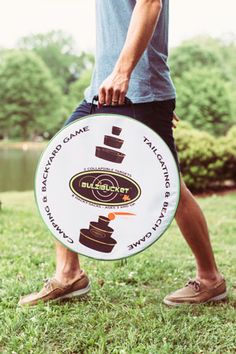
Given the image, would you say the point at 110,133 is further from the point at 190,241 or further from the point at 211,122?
the point at 211,122

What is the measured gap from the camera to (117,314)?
267 cm

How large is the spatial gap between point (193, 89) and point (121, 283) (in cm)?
3276

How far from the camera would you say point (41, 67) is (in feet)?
162

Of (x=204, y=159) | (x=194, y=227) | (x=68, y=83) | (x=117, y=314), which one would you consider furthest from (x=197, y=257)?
(x=68, y=83)

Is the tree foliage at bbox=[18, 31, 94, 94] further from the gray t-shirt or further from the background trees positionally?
the gray t-shirt

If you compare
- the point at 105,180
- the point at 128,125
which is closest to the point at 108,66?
the point at 128,125

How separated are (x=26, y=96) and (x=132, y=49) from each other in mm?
46095

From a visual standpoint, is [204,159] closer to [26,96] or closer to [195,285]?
[195,285]

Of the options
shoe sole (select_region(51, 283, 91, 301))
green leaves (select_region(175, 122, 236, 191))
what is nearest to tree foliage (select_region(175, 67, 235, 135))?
green leaves (select_region(175, 122, 236, 191))

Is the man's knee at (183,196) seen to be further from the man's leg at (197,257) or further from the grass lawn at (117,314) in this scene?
the grass lawn at (117,314)

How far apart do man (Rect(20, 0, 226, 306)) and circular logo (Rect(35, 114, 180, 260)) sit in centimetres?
16

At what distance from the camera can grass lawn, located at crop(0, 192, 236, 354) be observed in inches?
92.8

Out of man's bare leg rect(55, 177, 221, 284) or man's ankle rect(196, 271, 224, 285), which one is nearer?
man's bare leg rect(55, 177, 221, 284)

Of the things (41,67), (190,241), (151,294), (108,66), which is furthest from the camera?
(41,67)
